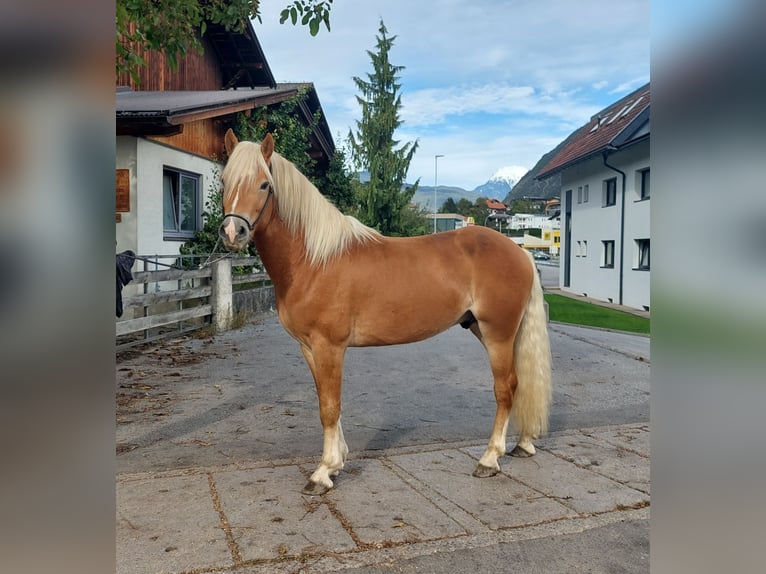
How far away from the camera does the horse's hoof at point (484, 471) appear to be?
3.17 m

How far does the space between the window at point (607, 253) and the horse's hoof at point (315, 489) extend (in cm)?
1722

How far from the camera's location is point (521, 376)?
3.50 m

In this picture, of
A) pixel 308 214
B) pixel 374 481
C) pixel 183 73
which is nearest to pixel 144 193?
pixel 183 73

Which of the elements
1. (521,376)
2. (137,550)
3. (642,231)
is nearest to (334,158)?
(642,231)

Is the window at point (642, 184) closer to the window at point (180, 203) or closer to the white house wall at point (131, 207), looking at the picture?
the window at point (180, 203)

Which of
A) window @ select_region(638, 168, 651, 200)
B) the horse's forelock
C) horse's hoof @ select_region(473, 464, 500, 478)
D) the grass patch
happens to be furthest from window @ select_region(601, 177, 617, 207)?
the horse's forelock

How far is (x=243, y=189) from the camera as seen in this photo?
109 inches

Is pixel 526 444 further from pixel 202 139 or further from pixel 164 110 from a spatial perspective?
pixel 202 139

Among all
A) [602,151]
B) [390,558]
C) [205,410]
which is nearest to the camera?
[390,558]

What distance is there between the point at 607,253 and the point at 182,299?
50.0 feet
